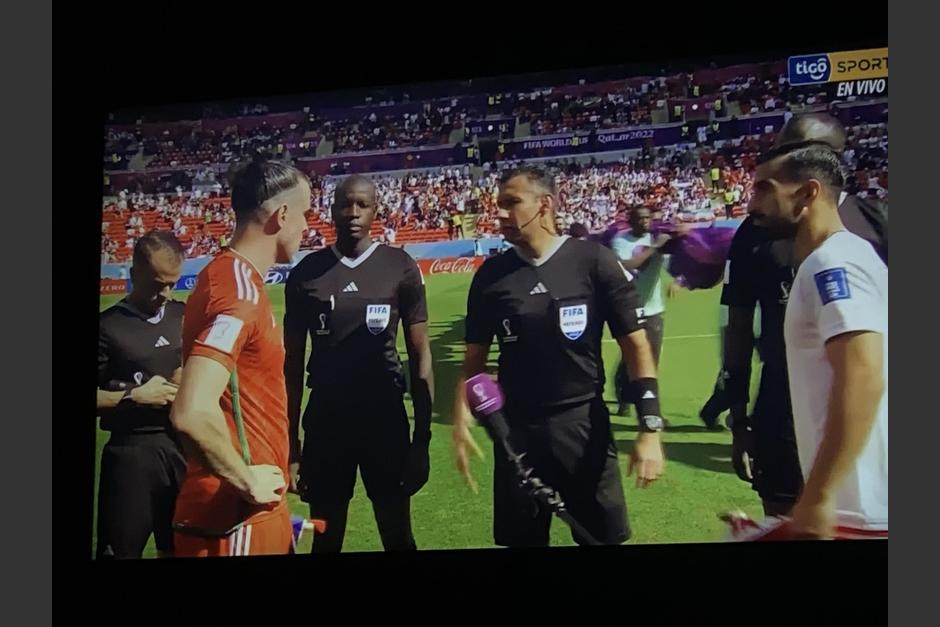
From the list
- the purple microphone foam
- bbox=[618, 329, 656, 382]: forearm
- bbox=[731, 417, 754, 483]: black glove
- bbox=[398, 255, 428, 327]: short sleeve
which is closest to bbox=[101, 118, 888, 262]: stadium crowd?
bbox=[398, 255, 428, 327]: short sleeve

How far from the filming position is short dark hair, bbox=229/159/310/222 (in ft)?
16.9

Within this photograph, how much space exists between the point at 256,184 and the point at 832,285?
2669mm

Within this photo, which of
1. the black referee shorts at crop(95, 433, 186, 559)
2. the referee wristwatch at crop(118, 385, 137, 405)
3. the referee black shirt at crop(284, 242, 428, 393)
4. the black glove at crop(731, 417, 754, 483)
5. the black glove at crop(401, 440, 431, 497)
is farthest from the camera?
Answer: the referee wristwatch at crop(118, 385, 137, 405)

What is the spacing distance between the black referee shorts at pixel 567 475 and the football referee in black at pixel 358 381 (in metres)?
0.40

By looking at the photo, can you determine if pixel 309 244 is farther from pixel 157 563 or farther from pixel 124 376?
pixel 157 563

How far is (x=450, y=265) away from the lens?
4.87 metres

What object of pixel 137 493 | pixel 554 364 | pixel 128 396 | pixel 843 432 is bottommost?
pixel 137 493

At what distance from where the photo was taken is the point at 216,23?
214 inches

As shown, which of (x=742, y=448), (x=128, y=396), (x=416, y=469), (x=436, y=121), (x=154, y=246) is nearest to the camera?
(x=742, y=448)

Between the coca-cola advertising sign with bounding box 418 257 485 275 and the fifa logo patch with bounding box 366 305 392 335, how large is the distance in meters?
0.25

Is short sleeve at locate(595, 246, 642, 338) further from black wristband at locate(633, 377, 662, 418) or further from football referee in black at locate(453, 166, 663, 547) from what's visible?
black wristband at locate(633, 377, 662, 418)

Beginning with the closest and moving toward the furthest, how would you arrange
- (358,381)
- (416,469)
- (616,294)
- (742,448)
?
(742,448), (616,294), (416,469), (358,381)

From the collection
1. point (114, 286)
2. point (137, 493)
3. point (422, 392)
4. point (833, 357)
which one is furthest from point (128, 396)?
point (833, 357)

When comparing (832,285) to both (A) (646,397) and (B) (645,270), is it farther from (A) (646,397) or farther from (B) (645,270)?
(A) (646,397)
